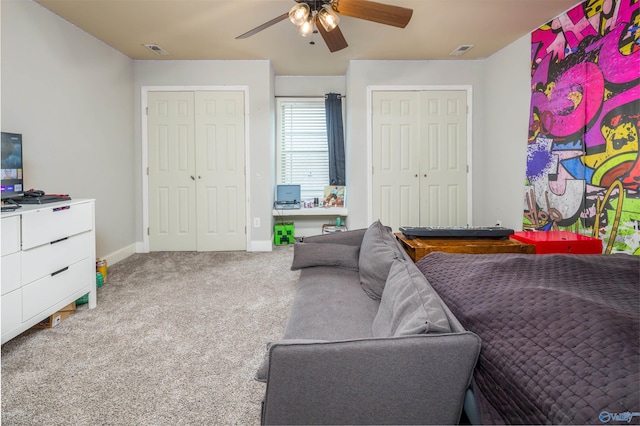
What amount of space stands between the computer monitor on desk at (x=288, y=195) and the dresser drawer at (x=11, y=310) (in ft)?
11.3

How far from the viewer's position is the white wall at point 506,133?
13.2 ft

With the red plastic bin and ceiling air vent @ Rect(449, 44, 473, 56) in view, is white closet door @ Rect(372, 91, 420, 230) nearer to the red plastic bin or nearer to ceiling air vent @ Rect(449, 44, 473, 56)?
ceiling air vent @ Rect(449, 44, 473, 56)

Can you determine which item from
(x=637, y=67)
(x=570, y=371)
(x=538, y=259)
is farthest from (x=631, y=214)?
(x=570, y=371)

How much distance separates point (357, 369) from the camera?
3.28ft

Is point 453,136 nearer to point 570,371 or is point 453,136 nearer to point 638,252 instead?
point 638,252

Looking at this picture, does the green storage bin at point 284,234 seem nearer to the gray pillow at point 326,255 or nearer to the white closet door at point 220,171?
the white closet door at point 220,171

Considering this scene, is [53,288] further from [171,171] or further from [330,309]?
[171,171]

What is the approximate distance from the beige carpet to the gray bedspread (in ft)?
3.40

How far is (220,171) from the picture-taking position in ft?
16.3

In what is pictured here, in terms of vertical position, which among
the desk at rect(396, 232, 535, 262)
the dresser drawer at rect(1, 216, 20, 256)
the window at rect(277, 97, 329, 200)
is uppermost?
the window at rect(277, 97, 329, 200)

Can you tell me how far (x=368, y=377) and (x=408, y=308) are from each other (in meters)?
0.32

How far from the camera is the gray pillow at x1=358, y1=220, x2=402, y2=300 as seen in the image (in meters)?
1.99

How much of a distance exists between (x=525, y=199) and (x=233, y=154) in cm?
357

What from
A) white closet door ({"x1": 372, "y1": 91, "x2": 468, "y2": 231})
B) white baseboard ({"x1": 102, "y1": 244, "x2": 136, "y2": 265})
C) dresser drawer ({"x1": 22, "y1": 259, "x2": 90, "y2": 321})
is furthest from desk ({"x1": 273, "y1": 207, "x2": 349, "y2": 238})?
dresser drawer ({"x1": 22, "y1": 259, "x2": 90, "y2": 321})
